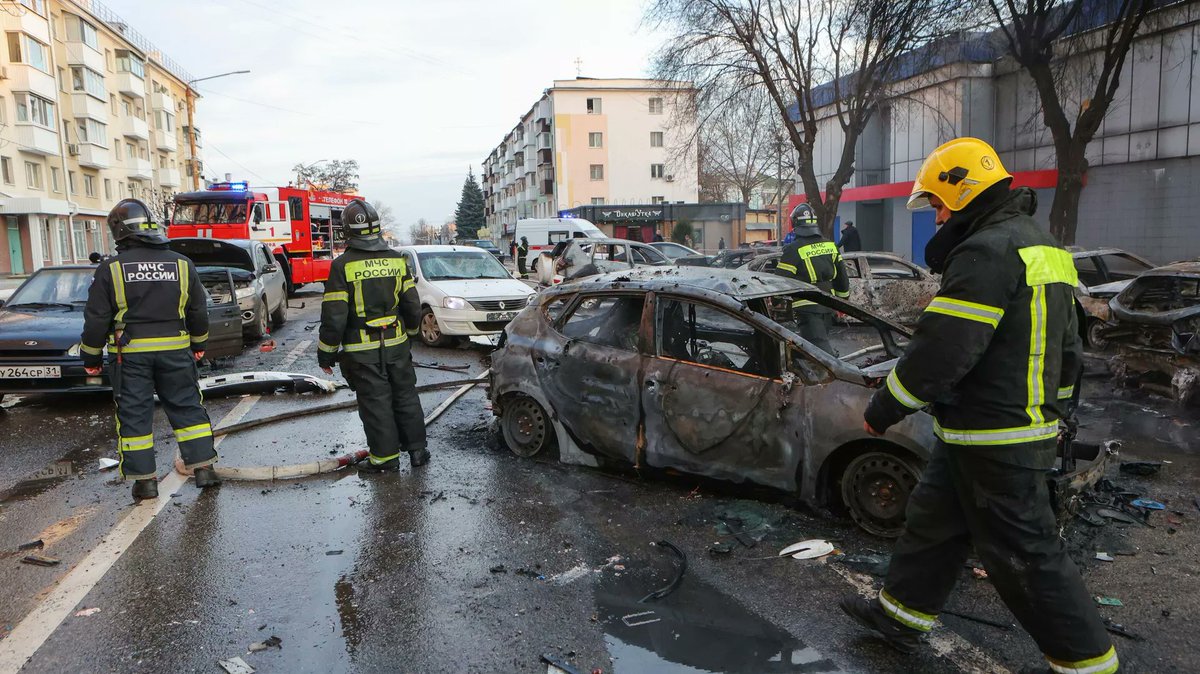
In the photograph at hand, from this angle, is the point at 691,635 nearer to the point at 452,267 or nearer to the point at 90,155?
the point at 452,267

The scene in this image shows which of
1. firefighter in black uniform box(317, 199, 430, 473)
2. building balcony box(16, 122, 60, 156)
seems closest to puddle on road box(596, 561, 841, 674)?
firefighter in black uniform box(317, 199, 430, 473)

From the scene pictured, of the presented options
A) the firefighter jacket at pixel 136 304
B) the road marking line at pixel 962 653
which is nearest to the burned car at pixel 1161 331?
the road marking line at pixel 962 653

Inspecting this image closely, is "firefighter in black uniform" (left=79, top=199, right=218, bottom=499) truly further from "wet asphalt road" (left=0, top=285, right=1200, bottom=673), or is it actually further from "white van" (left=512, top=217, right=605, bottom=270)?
"white van" (left=512, top=217, right=605, bottom=270)

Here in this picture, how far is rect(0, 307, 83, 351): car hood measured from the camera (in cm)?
772

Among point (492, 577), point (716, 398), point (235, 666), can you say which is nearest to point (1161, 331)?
point (716, 398)

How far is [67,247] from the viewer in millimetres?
46656

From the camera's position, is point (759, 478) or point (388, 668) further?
point (759, 478)

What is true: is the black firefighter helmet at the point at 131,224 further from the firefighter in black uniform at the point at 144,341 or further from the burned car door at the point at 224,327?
the burned car door at the point at 224,327

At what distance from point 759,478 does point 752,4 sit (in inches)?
798

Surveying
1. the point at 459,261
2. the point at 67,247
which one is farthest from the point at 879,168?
the point at 67,247

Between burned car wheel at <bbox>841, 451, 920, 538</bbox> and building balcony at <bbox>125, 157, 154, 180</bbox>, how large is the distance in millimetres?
62731

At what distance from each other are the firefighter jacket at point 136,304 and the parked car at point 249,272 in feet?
24.4

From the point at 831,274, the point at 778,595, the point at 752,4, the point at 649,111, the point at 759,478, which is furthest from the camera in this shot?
the point at 649,111

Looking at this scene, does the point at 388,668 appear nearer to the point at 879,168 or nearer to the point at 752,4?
the point at 752,4
